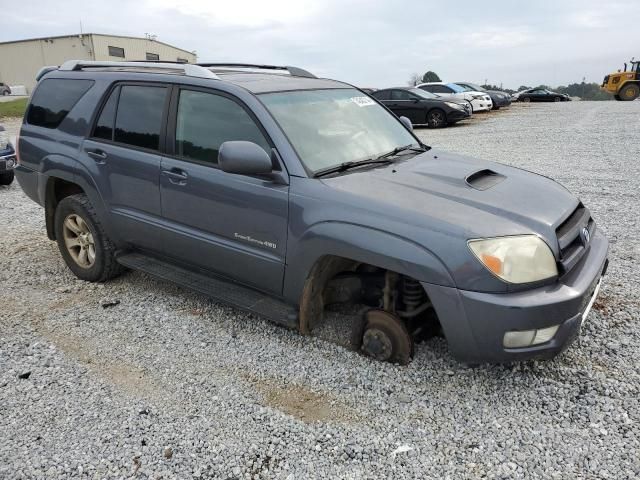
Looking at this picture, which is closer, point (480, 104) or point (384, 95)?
point (384, 95)

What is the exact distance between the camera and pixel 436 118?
18.1 meters

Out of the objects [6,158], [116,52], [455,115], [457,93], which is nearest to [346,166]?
[6,158]

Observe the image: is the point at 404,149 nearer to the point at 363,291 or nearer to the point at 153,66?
the point at 363,291

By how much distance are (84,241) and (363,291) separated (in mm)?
2658

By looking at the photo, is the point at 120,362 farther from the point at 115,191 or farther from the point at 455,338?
the point at 455,338

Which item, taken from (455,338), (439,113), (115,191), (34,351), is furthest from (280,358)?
(439,113)

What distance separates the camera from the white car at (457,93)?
21.6 meters

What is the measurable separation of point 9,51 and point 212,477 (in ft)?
181

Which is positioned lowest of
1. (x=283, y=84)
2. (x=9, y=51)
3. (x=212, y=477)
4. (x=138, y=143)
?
(x=212, y=477)

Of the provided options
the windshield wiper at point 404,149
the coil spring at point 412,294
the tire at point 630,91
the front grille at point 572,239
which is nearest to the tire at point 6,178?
the windshield wiper at point 404,149

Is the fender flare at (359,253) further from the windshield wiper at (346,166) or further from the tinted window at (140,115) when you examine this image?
the tinted window at (140,115)

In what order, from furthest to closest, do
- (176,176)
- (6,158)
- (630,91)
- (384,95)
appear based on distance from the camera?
(630,91) → (384,95) → (6,158) → (176,176)

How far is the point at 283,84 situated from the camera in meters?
3.74

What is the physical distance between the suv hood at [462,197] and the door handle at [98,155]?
2008 mm
